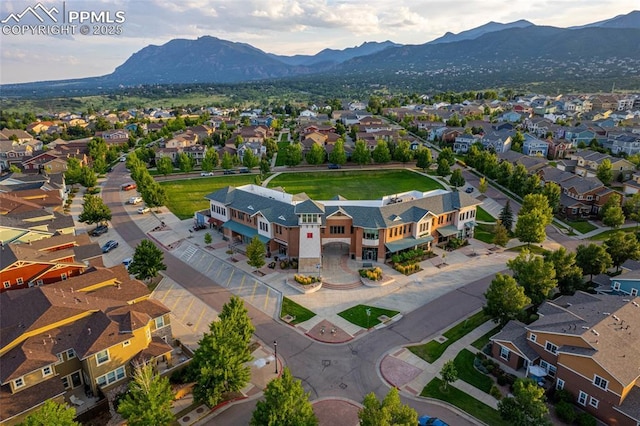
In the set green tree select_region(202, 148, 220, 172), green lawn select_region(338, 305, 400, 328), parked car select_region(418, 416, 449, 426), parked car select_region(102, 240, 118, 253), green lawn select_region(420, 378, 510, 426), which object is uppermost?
green tree select_region(202, 148, 220, 172)

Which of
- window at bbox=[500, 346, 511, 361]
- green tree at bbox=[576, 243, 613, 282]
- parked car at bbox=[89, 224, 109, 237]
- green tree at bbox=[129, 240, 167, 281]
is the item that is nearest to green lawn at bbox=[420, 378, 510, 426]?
window at bbox=[500, 346, 511, 361]

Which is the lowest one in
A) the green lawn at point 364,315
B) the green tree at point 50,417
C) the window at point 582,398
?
the window at point 582,398

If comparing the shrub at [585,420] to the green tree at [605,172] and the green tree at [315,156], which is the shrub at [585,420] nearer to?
the green tree at [605,172]

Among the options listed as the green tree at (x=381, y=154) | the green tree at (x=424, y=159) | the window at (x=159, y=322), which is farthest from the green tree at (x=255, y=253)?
the green tree at (x=381, y=154)

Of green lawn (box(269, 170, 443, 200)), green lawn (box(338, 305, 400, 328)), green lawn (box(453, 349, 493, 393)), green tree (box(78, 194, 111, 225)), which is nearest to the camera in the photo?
green lawn (box(453, 349, 493, 393))

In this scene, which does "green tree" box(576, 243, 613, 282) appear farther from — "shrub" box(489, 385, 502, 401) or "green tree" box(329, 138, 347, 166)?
"green tree" box(329, 138, 347, 166)

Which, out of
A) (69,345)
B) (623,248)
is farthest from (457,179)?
(69,345)

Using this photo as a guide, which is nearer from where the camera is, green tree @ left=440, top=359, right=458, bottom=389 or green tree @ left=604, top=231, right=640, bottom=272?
green tree @ left=440, top=359, right=458, bottom=389
